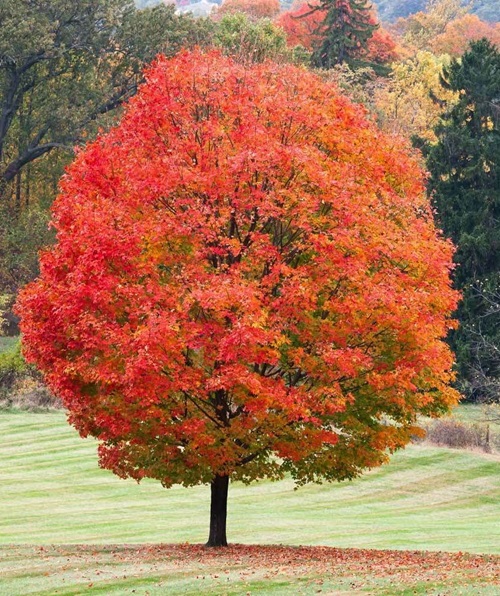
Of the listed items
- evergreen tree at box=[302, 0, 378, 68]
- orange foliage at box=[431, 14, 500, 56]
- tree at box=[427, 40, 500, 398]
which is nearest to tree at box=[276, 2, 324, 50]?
orange foliage at box=[431, 14, 500, 56]

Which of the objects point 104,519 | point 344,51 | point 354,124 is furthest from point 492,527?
point 344,51

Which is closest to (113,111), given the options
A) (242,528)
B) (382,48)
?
(242,528)

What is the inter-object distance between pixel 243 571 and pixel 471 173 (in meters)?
45.1

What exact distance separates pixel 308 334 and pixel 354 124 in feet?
16.3

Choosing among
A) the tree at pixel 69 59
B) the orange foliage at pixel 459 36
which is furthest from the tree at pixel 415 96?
the orange foliage at pixel 459 36

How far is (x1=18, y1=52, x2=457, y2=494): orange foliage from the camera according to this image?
20125 millimetres

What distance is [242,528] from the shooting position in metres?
31.2

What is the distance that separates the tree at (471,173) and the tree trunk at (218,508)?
36.8m

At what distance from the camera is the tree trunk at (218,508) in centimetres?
2361

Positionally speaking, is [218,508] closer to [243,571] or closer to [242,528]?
[243,571]

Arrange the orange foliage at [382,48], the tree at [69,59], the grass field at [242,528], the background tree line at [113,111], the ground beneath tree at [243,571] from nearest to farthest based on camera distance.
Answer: the ground beneath tree at [243,571], the grass field at [242,528], the tree at [69,59], the background tree line at [113,111], the orange foliage at [382,48]

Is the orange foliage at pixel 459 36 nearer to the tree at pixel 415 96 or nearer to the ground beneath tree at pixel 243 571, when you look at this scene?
the tree at pixel 415 96

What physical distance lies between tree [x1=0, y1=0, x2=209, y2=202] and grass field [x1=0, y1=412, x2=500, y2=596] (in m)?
18.4

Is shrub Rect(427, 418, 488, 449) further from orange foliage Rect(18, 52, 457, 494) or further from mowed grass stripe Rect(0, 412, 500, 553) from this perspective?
orange foliage Rect(18, 52, 457, 494)
